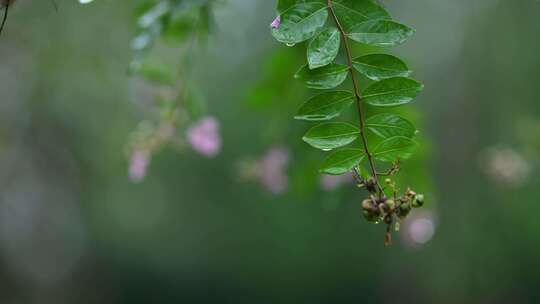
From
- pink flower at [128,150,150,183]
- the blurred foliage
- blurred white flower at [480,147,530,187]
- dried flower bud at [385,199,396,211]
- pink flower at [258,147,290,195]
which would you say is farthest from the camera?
the blurred foliage

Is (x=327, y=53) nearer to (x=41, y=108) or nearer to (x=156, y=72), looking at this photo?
(x=156, y=72)

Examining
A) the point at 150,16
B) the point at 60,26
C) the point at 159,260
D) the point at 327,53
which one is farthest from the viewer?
the point at 159,260

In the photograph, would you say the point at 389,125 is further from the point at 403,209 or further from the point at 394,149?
the point at 403,209

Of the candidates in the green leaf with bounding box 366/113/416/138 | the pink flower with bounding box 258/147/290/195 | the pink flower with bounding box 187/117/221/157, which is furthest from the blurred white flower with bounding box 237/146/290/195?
the green leaf with bounding box 366/113/416/138

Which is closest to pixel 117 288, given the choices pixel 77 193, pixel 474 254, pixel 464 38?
pixel 77 193

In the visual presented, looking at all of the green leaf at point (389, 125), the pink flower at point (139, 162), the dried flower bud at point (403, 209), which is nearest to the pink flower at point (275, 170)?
the pink flower at point (139, 162)

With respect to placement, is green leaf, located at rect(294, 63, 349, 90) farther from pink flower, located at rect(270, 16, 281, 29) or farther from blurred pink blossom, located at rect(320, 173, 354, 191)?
blurred pink blossom, located at rect(320, 173, 354, 191)
